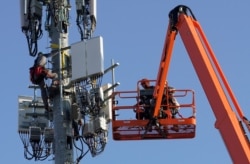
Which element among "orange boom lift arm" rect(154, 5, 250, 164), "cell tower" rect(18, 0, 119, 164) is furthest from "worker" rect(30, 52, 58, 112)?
"orange boom lift arm" rect(154, 5, 250, 164)

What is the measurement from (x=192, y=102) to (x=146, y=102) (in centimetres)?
152

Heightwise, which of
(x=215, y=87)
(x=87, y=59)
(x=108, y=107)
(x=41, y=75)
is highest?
(x=87, y=59)

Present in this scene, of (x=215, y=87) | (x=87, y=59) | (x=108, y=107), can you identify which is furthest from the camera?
(x=108, y=107)

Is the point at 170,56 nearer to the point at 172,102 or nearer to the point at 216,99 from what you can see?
the point at 172,102

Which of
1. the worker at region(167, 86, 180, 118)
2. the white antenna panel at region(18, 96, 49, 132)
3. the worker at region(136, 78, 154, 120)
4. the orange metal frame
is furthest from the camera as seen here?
the white antenna panel at region(18, 96, 49, 132)

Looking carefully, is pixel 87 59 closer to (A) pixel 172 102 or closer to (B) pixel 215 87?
(A) pixel 172 102

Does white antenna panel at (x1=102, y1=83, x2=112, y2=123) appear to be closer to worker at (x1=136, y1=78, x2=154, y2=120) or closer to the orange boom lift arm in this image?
worker at (x1=136, y1=78, x2=154, y2=120)

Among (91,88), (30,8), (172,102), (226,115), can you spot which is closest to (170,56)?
(172,102)

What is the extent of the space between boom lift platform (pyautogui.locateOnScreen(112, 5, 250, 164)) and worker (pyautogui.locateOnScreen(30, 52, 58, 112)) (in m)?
2.65

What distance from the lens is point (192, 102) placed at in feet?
79.7

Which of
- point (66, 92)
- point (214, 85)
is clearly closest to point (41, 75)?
point (66, 92)

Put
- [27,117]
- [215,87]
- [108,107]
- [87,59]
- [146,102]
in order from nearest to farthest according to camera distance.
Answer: [215,87] < [146,102] < [87,59] < [108,107] < [27,117]

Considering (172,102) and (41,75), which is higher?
(41,75)

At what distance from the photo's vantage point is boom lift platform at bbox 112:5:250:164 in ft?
57.2
